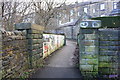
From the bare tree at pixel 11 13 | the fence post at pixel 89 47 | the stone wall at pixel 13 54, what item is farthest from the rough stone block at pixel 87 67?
the bare tree at pixel 11 13

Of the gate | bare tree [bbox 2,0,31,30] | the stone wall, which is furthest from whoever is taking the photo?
bare tree [bbox 2,0,31,30]

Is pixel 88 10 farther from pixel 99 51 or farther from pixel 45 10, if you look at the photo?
pixel 99 51

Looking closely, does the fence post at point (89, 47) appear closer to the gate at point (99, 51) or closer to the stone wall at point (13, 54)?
the gate at point (99, 51)

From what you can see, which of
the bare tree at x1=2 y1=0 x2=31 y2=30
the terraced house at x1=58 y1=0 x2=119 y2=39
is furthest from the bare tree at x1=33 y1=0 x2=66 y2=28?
the terraced house at x1=58 y1=0 x2=119 y2=39

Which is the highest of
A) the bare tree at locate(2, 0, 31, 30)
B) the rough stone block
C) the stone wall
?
the bare tree at locate(2, 0, 31, 30)

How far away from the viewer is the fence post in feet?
14.3

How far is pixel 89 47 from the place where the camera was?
4383 mm

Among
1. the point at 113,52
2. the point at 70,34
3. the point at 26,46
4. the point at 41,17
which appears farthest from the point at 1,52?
the point at 70,34

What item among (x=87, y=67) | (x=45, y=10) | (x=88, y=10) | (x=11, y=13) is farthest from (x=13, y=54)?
(x=88, y=10)

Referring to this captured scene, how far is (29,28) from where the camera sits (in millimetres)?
5129

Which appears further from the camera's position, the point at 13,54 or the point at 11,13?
the point at 11,13

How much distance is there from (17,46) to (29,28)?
1.05 meters

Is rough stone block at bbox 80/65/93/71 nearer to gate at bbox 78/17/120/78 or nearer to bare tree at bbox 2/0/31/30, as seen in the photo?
gate at bbox 78/17/120/78

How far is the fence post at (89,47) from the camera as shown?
14.3 feet
